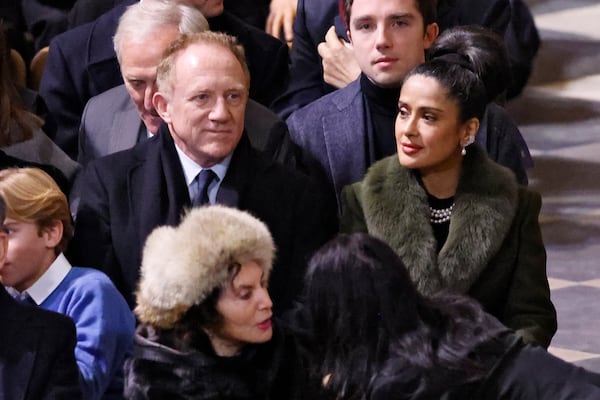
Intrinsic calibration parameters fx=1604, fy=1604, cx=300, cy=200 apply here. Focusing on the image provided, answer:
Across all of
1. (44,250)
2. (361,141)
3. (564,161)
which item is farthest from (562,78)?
(44,250)

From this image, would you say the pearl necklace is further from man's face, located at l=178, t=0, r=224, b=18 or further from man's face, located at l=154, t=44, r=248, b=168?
man's face, located at l=178, t=0, r=224, b=18

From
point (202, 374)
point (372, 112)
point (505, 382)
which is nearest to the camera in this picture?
point (505, 382)

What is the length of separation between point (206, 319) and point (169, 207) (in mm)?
621

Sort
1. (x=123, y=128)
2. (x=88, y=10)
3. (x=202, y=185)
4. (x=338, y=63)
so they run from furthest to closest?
(x=88, y=10), (x=338, y=63), (x=123, y=128), (x=202, y=185)

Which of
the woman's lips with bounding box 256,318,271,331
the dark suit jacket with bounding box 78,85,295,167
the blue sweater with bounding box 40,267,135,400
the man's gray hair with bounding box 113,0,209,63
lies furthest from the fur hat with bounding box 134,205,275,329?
the man's gray hair with bounding box 113,0,209,63

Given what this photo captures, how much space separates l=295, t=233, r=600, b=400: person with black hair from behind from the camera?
321cm

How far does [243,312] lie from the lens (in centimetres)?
335

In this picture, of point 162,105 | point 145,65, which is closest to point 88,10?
point 145,65

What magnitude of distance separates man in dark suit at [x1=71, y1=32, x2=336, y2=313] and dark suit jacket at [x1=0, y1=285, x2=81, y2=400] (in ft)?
1.40

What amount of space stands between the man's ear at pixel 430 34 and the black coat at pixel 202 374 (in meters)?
1.19

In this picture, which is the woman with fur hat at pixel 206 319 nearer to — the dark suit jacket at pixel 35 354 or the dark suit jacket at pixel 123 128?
the dark suit jacket at pixel 35 354

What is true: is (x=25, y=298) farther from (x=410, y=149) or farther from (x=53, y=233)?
(x=410, y=149)

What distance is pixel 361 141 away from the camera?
4223mm

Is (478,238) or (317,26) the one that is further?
(317,26)
